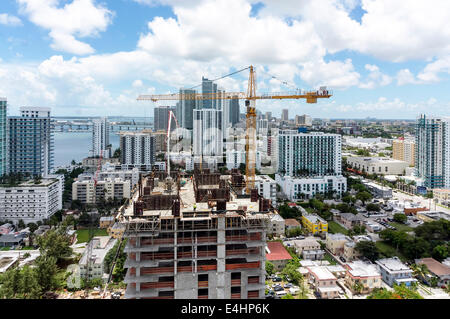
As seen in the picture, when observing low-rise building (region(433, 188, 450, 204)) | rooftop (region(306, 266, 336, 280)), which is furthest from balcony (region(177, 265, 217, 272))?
low-rise building (region(433, 188, 450, 204))

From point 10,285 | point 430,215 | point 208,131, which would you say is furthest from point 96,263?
point 208,131

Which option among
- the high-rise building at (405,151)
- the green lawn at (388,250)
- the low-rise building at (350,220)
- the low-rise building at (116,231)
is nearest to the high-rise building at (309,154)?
the low-rise building at (350,220)

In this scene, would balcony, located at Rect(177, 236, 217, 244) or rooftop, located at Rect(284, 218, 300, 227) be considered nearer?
balcony, located at Rect(177, 236, 217, 244)

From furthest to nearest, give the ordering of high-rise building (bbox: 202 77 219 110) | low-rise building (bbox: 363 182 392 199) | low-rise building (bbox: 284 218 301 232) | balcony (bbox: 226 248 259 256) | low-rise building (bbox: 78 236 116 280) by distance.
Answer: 1. high-rise building (bbox: 202 77 219 110)
2. low-rise building (bbox: 363 182 392 199)
3. low-rise building (bbox: 284 218 301 232)
4. low-rise building (bbox: 78 236 116 280)
5. balcony (bbox: 226 248 259 256)

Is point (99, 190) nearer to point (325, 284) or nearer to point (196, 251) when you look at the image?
point (325, 284)

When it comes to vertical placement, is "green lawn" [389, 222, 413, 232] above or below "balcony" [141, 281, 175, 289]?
below

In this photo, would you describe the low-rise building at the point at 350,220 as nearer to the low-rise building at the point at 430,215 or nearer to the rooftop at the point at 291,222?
the rooftop at the point at 291,222

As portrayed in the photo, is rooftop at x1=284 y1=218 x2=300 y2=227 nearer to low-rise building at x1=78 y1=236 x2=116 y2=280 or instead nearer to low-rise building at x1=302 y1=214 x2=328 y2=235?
low-rise building at x1=302 y1=214 x2=328 y2=235
